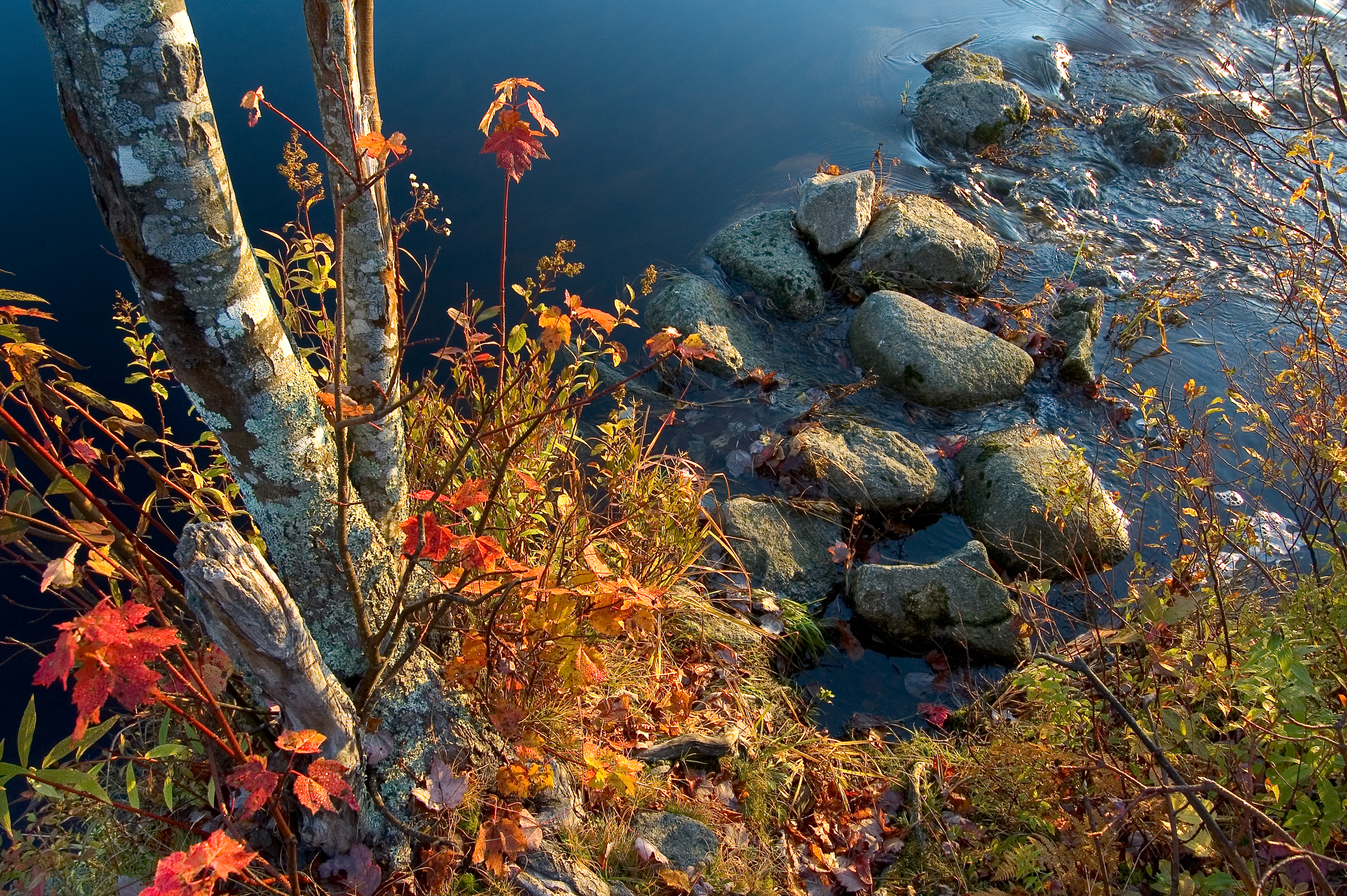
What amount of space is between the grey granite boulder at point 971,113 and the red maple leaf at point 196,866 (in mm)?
8336

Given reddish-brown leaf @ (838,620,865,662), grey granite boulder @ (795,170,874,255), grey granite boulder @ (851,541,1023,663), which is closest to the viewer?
grey granite boulder @ (851,541,1023,663)

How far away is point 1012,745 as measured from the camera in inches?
117

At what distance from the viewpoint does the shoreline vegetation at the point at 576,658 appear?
170cm

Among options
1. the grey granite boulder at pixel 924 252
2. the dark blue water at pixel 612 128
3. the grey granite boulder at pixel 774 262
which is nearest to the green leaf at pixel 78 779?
the dark blue water at pixel 612 128

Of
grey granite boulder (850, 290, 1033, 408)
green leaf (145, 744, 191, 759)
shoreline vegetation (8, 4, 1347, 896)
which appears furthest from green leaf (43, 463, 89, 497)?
grey granite boulder (850, 290, 1033, 408)

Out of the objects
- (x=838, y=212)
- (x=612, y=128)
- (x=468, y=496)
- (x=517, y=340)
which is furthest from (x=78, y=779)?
(x=612, y=128)

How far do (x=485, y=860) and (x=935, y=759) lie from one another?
200 cm

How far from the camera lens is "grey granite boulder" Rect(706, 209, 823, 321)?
599 centimetres

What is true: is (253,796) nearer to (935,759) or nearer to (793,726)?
(793,726)

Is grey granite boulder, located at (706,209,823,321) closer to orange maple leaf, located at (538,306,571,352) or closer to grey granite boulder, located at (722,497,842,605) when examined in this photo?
grey granite boulder, located at (722,497,842,605)

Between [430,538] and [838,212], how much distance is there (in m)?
5.29

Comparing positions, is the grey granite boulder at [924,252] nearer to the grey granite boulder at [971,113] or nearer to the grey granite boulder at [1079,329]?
the grey granite boulder at [1079,329]

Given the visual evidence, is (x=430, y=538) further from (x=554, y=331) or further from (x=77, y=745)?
(x=77, y=745)

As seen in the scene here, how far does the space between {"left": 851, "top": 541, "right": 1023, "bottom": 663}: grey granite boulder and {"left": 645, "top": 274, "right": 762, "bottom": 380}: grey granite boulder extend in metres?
1.94
